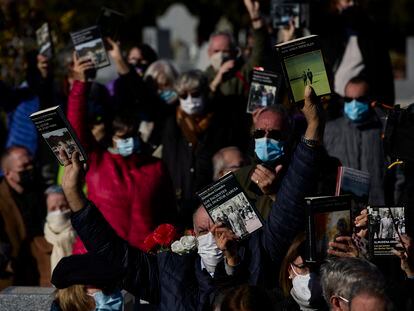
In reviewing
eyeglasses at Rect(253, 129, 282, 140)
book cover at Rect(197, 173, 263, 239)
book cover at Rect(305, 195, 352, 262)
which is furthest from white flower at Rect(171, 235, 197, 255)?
eyeglasses at Rect(253, 129, 282, 140)

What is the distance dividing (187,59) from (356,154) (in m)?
14.3

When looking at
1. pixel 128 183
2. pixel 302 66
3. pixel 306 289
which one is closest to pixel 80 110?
pixel 128 183

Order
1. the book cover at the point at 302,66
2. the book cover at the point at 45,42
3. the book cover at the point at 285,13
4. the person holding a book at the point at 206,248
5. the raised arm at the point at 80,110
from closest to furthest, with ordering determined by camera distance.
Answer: the person holding a book at the point at 206,248 < the book cover at the point at 302,66 < the raised arm at the point at 80,110 < the book cover at the point at 285,13 < the book cover at the point at 45,42

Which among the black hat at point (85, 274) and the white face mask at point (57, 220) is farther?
the white face mask at point (57, 220)

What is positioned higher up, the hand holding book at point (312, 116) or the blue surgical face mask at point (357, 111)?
the hand holding book at point (312, 116)

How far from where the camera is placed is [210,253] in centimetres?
586

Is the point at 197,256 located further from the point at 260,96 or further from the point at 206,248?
the point at 260,96

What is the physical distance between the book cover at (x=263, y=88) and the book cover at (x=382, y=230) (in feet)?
9.21

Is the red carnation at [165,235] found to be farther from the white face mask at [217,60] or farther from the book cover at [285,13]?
the white face mask at [217,60]

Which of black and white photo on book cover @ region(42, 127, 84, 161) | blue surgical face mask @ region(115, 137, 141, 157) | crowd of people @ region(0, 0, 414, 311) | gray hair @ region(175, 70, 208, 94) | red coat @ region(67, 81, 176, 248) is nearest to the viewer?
crowd of people @ region(0, 0, 414, 311)

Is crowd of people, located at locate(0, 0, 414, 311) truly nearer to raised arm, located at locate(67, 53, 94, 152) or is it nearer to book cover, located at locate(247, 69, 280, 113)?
raised arm, located at locate(67, 53, 94, 152)

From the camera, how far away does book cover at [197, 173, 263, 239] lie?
19.5 feet

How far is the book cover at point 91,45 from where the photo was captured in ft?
29.1

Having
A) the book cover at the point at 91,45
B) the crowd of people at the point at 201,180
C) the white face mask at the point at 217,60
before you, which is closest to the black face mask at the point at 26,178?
the crowd of people at the point at 201,180
